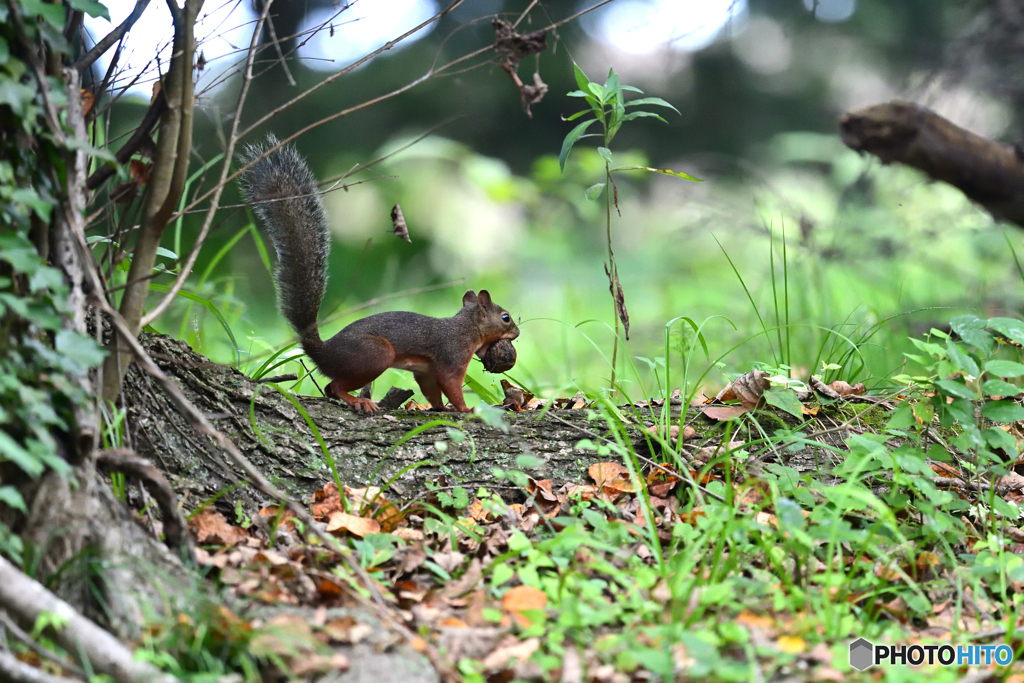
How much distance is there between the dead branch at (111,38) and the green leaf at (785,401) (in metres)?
2.15

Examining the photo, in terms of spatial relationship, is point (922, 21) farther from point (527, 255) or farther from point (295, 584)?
point (295, 584)

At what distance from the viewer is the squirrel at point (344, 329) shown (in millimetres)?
2561

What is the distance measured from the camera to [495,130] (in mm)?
8023

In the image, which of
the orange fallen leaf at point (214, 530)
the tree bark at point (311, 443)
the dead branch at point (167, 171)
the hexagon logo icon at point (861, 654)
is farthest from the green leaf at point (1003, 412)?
the dead branch at point (167, 171)

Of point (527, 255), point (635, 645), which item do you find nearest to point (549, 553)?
point (635, 645)

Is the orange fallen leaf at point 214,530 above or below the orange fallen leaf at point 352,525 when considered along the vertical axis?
above

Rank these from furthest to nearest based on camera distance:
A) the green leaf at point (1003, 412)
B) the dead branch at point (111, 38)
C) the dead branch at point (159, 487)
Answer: the green leaf at point (1003, 412), the dead branch at point (111, 38), the dead branch at point (159, 487)

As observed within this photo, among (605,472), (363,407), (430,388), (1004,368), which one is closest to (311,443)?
(363,407)

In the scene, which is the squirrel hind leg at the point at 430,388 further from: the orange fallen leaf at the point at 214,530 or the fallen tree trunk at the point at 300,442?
the orange fallen leaf at the point at 214,530

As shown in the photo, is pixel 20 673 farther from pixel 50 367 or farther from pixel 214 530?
pixel 214 530

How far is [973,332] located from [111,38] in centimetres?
243

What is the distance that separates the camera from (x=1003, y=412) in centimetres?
216

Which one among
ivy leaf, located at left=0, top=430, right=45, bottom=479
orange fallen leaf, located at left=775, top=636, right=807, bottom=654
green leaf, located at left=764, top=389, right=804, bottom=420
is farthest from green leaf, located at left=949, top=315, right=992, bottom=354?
ivy leaf, located at left=0, top=430, right=45, bottom=479

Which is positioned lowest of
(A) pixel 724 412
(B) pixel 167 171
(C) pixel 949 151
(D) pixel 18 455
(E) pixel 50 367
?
(A) pixel 724 412
